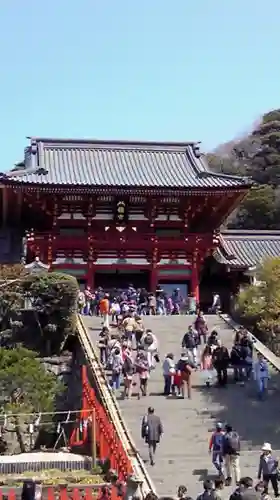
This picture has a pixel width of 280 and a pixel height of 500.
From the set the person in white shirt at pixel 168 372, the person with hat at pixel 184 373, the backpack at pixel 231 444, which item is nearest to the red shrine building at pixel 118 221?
the person in white shirt at pixel 168 372

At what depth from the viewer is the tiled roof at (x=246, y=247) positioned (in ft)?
103

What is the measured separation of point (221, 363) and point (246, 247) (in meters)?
16.6

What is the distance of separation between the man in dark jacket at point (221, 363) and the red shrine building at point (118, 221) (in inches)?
489

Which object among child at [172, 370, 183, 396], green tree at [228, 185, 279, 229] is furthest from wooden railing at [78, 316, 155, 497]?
green tree at [228, 185, 279, 229]

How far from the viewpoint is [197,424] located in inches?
610

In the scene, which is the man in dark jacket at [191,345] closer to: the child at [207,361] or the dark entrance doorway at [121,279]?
the child at [207,361]

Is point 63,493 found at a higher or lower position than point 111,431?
lower

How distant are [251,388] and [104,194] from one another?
14882 mm

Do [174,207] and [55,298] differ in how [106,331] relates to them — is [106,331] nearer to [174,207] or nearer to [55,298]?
[55,298]

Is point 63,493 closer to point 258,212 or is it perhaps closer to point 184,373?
point 184,373

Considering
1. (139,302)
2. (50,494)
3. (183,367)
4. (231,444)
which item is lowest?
(50,494)

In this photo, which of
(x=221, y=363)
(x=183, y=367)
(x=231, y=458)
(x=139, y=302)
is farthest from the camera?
(x=139, y=302)

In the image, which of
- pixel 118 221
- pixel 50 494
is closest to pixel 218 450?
pixel 50 494

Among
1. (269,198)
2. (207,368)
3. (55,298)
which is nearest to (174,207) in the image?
(55,298)
